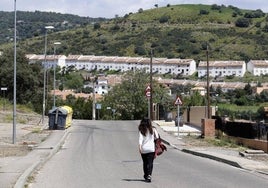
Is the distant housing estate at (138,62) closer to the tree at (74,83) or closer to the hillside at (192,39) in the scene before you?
the hillside at (192,39)

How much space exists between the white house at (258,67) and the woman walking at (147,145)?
5614 inches

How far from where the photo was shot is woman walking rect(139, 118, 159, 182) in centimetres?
1662

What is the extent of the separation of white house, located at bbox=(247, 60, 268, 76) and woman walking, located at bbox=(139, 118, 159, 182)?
143 meters

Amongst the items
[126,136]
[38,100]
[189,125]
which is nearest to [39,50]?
[38,100]

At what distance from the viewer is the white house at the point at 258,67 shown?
157 m

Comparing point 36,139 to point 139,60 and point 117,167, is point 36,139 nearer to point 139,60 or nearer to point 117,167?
point 117,167

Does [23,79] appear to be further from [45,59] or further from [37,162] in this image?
[37,162]

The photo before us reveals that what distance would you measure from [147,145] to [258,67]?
149224 mm

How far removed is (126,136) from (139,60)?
5177 inches

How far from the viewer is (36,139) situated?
37.4 m

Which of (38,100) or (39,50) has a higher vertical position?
(39,50)

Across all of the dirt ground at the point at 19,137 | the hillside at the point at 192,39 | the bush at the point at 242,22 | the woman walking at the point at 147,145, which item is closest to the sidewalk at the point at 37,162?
the dirt ground at the point at 19,137

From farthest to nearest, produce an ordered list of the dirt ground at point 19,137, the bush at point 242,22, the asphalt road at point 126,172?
the bush at point 242,22 → the dirt ground at point 19,137 → the asphalt road at point 126,172

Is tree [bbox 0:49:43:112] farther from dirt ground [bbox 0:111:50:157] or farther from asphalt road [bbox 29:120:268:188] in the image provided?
asphalt road [bbox 29:120:268:188]
